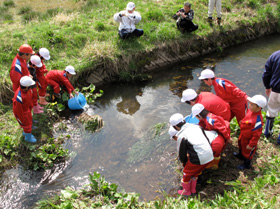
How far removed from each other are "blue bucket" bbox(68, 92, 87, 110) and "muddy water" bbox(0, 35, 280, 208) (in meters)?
0.27

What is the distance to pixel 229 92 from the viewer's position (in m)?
5.04

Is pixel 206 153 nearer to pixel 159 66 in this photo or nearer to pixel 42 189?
pixel 42 189

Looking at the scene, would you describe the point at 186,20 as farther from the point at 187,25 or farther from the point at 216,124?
the point at 216,124

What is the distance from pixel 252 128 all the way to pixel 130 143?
264cm

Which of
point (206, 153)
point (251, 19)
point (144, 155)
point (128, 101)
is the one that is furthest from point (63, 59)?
point (251, 19)

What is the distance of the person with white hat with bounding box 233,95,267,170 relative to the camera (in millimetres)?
4286

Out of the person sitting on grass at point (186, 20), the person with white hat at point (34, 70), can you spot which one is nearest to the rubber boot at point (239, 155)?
the person with white hat at point (34, 70)

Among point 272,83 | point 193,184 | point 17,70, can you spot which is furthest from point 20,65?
point 272,83

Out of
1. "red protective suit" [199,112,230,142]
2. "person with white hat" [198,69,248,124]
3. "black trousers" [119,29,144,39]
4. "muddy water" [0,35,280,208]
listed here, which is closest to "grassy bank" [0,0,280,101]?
"black trousers" [119,29,144,39]

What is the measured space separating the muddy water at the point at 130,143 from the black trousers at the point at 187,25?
1.51m

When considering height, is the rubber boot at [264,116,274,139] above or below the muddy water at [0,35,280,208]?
above

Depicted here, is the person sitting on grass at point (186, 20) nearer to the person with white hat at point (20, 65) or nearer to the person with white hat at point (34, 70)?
the person with white hat at point (34, 70)

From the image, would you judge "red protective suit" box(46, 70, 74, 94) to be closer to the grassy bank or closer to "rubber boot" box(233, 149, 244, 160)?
the grassy bank

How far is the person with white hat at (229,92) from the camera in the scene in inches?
198
